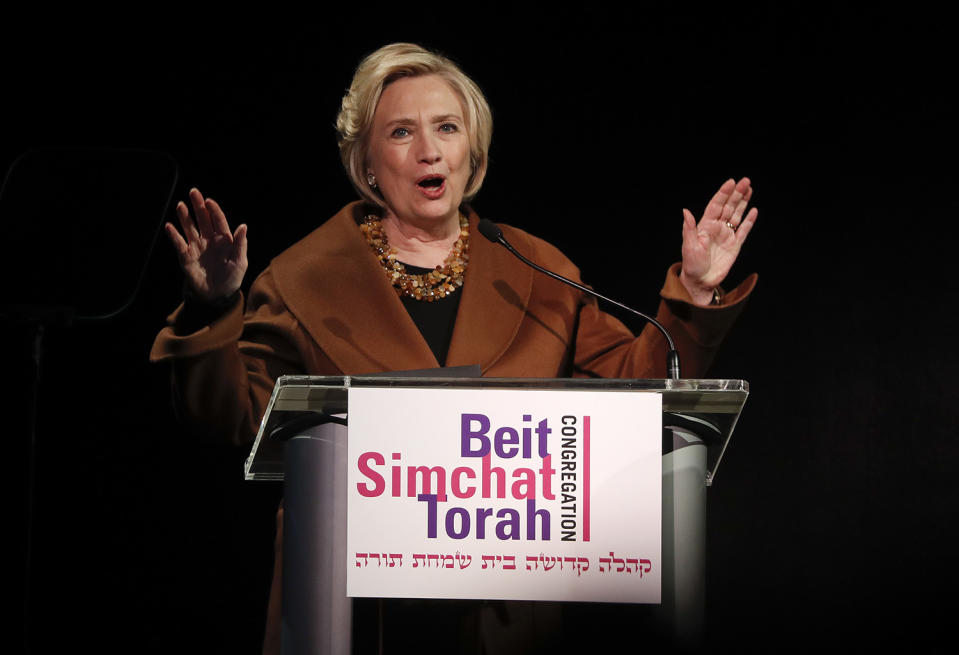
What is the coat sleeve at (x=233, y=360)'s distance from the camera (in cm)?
174

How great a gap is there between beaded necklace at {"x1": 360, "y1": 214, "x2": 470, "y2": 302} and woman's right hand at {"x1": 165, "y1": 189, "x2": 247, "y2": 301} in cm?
56

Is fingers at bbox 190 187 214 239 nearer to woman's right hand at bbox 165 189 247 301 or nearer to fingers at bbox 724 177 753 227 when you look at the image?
woman's right hand at bbox 165 189 247 301

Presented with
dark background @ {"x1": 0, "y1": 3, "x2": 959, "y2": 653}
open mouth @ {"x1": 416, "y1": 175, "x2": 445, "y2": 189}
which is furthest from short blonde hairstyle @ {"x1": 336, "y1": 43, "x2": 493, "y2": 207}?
dark background @ {"x1": 0, "y1": 3, "x2": 959, "y2": 653}

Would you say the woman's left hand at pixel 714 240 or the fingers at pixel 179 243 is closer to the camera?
the fingers at pixel 179 243

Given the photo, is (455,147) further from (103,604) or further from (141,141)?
(103,604)

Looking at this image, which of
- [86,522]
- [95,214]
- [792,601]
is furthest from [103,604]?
[792,601]

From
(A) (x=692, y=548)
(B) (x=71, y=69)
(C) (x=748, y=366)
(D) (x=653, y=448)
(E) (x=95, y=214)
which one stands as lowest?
(A) (x=692, y=548)

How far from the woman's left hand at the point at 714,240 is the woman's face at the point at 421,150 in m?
0.61

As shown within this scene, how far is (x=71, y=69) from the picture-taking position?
275 cm

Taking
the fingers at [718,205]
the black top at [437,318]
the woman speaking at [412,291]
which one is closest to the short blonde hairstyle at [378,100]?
the woman speaking at [412,291]

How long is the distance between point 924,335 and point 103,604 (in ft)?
7.31

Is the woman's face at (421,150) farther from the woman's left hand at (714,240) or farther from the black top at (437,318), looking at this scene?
the woman's left hand at (714,240)

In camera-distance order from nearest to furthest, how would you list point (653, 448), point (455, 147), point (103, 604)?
point (653, 448)
point (455, 147)
point (103, 604)

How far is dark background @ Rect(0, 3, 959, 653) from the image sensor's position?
2.67m
